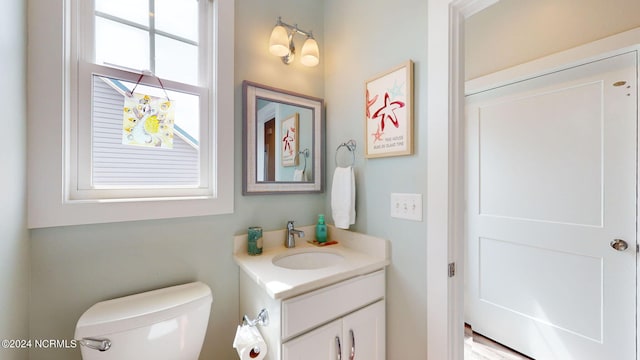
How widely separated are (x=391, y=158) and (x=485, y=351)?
1.70 m

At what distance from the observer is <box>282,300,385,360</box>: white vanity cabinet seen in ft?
3.13

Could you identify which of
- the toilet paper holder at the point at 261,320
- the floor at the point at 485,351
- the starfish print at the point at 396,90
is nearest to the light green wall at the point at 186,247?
the toilet paper holder at the point at 261,320

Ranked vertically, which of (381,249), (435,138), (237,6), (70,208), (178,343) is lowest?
(178,343)

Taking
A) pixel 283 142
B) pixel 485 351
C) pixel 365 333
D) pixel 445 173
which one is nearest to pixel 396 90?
pixel 445 173

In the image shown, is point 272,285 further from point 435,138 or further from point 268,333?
point 435,138

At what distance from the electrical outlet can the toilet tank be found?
96 centimetres

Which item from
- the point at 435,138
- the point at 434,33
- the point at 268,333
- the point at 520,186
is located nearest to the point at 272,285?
the point at 268,333

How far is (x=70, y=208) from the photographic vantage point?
0.95 meters

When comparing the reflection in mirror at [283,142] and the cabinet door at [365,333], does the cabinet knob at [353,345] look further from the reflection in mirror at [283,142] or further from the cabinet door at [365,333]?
the reflection in mirror at [283,142]

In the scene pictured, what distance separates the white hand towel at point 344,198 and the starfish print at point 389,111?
13.2 inches

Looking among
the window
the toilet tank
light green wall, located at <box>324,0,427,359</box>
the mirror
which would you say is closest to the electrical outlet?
light green wall, located at <box>324,0,427,359</box>

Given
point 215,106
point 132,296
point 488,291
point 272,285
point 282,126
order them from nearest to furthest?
point 272,285, point 132,296, point 215,106, point 282,126, point 488,291

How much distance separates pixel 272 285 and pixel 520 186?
1831 mm

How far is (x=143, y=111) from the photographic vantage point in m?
1.15
